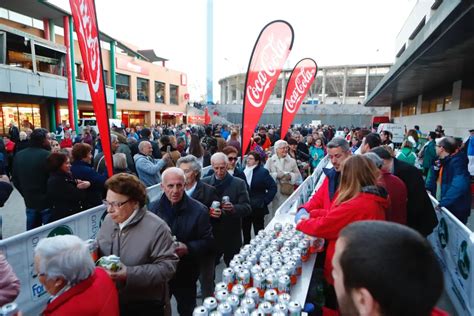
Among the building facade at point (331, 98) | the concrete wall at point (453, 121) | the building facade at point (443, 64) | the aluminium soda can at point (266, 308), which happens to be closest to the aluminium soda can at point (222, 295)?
the aluminium soda can at point (266, 308)

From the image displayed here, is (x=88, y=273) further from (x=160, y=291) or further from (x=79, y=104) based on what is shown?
(x=79, y=104)

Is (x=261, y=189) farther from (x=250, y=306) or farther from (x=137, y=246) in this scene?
(x=250, y=306)

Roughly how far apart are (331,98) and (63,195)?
7964 centimetres

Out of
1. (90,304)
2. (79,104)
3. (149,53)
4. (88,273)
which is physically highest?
(149,53)

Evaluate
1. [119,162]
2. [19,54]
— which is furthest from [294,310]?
[19,54]

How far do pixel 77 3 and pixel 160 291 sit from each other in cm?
366

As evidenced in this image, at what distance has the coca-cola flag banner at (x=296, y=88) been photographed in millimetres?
9062

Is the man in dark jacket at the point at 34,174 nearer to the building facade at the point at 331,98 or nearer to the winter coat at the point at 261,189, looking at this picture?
the winter coat at the point at 261,189

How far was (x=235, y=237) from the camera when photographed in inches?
163

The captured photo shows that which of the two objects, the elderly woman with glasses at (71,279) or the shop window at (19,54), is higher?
the shop window at (19,54)

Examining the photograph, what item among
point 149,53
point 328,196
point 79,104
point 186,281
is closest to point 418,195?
point 328,196

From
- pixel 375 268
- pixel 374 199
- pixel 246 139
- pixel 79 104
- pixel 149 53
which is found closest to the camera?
pixel 375 268

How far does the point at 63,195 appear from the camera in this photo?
4.26m

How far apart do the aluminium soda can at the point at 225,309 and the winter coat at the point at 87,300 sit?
2.08 feet
